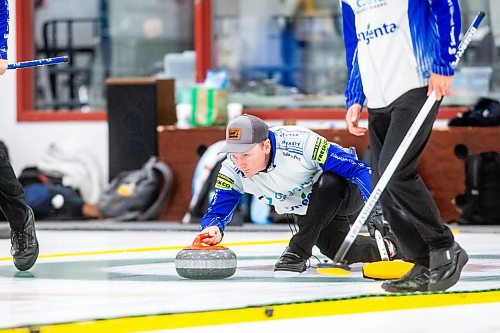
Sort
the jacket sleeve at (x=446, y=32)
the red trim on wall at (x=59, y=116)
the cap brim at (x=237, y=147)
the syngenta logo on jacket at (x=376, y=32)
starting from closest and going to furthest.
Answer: the jacket sleeve at (x=446, y=32)
the syngenta logo on jacket at (x=376, y=32)
the cap brim at (x=237, y=147)
the red trim on wall at (x=59, y=116)

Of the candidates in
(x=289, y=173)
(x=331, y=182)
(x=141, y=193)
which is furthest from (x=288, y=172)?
(x=141, y=193)

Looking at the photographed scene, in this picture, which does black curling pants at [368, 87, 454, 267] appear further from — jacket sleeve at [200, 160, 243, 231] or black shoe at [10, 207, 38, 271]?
black shoe at [10, 207, 38, 271]

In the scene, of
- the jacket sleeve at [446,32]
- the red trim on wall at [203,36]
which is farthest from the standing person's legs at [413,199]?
the red trim on wall at [203,36]

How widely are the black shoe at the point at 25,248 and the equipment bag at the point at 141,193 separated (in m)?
3.58

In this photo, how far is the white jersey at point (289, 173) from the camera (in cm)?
435

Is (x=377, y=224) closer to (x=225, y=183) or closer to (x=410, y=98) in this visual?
(x=225, y=183)

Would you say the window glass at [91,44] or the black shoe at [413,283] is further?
the window glass at [91,44]

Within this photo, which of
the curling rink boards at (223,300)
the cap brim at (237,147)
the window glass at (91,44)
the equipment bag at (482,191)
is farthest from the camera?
the window glass at (91,44)

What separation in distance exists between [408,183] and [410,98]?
255 mm

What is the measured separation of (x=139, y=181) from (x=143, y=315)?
17.1 feet

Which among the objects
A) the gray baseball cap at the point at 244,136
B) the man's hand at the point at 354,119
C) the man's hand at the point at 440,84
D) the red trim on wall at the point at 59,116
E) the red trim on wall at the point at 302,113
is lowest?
the red trim on wall at the point at 59,116

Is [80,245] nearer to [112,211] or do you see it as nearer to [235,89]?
[112,211]

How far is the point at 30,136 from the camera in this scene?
9312 millimetres

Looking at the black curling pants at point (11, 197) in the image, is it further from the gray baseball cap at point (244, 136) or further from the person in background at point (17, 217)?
the gray baseball cap at point (244, 136)
